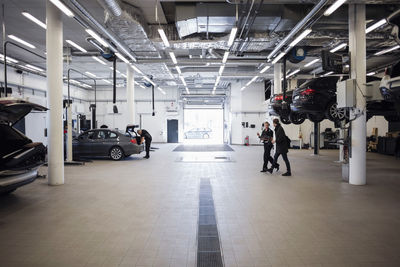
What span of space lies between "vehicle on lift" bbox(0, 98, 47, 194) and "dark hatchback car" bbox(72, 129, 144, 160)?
225 inches

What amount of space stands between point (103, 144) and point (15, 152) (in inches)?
245

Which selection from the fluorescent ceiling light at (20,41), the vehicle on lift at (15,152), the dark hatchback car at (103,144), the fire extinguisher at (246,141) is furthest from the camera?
the fire extinguisher at (246,141)

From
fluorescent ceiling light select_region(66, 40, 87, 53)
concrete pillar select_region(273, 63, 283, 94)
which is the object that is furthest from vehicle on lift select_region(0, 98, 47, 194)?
concrete pillar select_region(273, 63, 283, 94)

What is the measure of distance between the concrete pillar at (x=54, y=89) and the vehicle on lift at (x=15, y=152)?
104 centimetres

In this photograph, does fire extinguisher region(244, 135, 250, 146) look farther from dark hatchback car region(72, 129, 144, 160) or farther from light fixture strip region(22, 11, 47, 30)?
light fixture strip region(22, 11, 47, 30)

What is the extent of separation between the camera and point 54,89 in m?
6.56

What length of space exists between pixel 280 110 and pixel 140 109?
14816mm

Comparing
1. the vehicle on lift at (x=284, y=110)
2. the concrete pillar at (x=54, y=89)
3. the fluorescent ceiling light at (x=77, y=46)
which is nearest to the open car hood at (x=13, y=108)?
the concrete pillar at (x=54, y=89)

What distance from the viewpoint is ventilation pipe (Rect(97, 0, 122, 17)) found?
6.12m

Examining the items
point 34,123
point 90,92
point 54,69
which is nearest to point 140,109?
point 90,92

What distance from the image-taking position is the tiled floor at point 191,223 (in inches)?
119

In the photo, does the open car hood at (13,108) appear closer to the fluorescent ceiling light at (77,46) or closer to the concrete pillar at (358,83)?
the fluorescent ceiling light at (77,46)

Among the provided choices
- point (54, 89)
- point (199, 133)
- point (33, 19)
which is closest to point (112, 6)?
point (54, 89)

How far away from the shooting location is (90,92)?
24.1 metres
